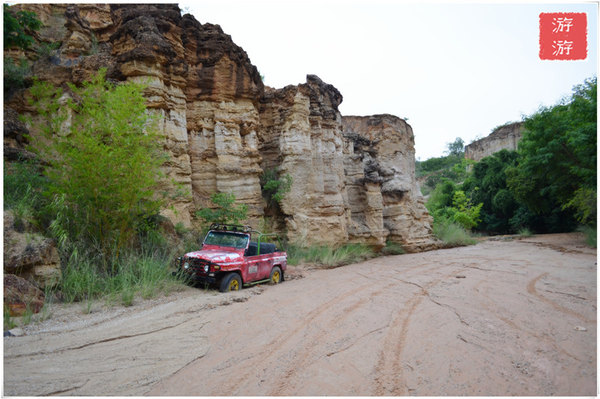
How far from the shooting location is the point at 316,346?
3705 millimetres

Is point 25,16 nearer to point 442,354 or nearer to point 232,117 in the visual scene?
point 232,117

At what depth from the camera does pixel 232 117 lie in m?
11.7

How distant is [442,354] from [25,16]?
11.7 m

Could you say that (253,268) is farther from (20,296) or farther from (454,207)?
(454,207)

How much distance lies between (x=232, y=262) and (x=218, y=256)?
0.33 m

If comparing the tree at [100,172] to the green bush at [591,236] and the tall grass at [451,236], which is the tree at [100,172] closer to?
the tall grass at [451,236]

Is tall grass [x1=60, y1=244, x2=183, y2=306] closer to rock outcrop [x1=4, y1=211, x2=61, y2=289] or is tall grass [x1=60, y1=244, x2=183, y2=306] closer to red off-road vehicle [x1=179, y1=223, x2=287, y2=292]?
rock outcrop [x1=4, y1=211, x2=61, y2=289]

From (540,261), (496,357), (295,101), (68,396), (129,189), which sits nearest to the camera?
(68,396)

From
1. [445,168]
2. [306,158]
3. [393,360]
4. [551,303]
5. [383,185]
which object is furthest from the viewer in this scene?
[445,168]

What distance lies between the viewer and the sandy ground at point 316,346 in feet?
9.23

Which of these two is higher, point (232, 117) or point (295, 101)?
point (295, 101)

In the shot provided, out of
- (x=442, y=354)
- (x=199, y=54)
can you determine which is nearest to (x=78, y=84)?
(x=199, y=54)

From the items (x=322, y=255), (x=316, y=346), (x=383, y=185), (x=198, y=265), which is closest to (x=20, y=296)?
(x=198, y=265)

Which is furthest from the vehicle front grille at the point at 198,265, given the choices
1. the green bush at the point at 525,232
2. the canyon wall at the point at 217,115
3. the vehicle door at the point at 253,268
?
the green bush at the point at 525,232
